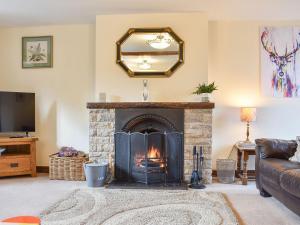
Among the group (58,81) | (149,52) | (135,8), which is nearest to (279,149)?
(149,52)

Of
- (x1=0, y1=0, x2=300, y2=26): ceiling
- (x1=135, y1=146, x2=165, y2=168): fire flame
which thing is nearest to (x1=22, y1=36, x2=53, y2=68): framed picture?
(x1=0, y1=0, x2=300, y2=26): ceiling

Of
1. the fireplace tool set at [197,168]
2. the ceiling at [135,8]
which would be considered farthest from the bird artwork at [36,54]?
the fireplace tool set at [197,168]

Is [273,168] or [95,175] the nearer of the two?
[273,168]

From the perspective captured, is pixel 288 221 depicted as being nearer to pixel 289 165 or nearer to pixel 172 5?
pixel 289 165

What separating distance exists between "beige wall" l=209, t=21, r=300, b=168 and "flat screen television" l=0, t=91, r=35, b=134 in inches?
116

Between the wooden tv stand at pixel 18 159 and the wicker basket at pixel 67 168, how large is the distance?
1.26 ft

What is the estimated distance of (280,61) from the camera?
14.9ft

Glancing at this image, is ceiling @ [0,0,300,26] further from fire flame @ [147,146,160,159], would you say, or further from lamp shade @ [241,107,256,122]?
fire flame @ [147,146,160,159]

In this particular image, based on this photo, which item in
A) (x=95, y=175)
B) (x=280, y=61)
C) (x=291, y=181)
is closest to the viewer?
(x=291, y=181)

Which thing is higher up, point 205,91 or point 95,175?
point 205,91

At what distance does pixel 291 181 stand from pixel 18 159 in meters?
3.79

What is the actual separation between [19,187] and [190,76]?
285 cm

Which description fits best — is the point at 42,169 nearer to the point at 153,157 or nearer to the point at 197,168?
the point at 153,157

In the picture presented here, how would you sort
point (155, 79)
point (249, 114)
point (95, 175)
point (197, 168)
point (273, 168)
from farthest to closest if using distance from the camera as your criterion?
point (155, 79)
point (249, 114)
point (197, 168)
point (95, 175)
point (273, 168)
